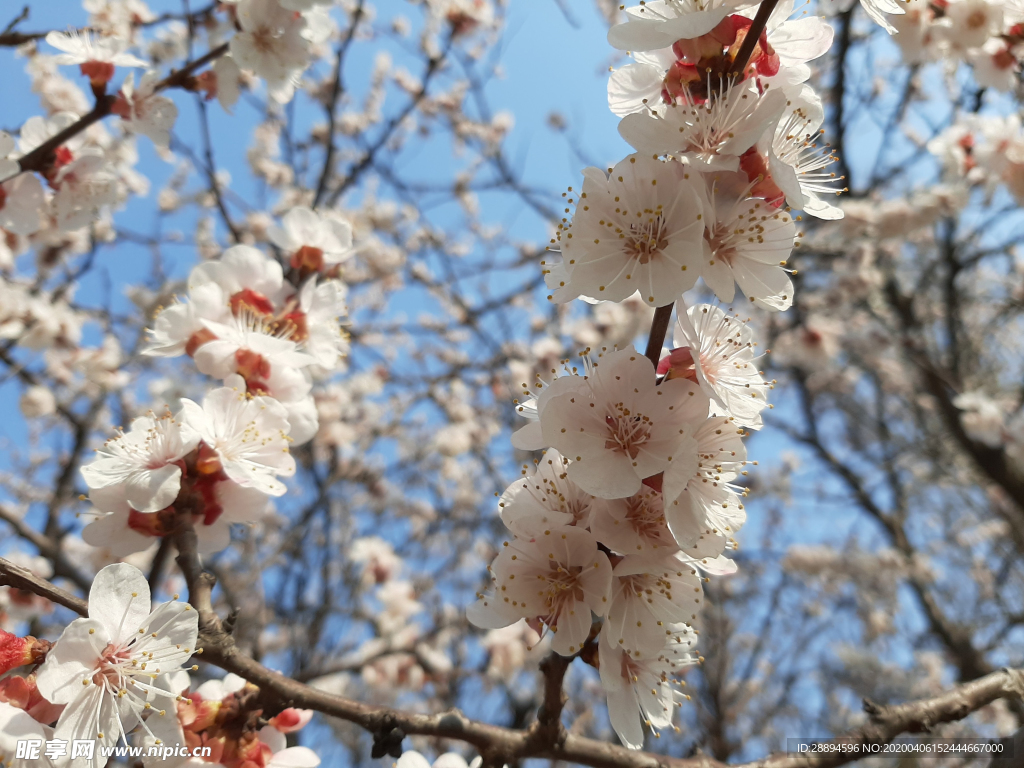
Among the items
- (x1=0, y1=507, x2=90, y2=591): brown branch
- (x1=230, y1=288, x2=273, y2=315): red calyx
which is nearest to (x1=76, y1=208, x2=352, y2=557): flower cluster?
(x1=230, y1=288, x2=273, y2=315): red calyx

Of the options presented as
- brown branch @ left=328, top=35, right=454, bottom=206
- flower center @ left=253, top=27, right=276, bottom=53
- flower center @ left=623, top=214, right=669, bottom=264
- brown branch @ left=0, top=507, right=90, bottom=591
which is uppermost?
flower center @ left=623, top=214, right=669, bottom=264

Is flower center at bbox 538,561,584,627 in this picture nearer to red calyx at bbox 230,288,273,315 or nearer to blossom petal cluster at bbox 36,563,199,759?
blossom petal cluster at bbox 36,563,199,759

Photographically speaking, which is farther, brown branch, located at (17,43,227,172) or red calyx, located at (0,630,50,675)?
brown branch, located at (17,43,227,172)

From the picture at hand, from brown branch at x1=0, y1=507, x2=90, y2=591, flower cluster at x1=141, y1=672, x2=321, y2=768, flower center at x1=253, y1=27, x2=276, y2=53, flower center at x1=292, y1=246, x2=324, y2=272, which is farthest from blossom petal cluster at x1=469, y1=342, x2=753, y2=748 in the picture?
brown branch at x1=0, y1=507, x2=90, y2=591

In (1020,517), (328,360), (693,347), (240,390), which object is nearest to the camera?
(693,347)

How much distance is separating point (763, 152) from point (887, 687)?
362 inches

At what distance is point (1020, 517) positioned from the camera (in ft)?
16.4

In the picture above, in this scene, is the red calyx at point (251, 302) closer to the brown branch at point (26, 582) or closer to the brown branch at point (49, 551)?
the brown branch at point (26, 582)

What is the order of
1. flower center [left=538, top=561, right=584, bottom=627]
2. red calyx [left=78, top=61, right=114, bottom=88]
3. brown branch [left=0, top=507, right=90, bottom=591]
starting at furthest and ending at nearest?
brown branch [left=0, top=507, right=90, bottom=591]
red calyx [left=78, top=61, right=114, bottom=88]
flower center [left=538, top=561, right=584, bottom=627]

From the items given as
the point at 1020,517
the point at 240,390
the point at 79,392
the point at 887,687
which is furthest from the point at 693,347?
the point at 887,687

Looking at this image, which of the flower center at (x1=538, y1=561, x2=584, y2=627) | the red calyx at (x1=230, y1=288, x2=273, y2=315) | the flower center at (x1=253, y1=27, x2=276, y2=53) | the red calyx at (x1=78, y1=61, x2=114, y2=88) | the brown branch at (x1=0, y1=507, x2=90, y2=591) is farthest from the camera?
the brown branch at (x1=0, y1=507, x2=90, y2=591)

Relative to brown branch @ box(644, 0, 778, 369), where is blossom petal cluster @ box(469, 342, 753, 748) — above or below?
below

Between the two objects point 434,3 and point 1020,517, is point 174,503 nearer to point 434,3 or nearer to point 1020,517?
point 434,3

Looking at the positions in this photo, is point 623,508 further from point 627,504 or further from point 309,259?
point 309,259
